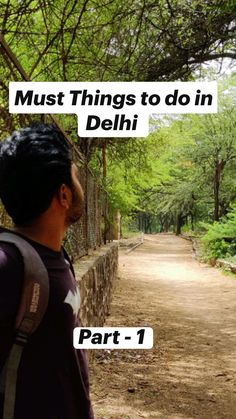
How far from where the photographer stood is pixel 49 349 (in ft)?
4.34

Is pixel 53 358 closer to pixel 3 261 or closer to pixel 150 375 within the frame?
pixel 3 261

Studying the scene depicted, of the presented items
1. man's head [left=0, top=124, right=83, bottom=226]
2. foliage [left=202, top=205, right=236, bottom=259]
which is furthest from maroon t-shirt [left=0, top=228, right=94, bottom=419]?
foliage [left=202, top=205, right=236, bottom=259]

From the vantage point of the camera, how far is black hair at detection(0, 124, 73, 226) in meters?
1.34

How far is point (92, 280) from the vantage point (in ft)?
20.9

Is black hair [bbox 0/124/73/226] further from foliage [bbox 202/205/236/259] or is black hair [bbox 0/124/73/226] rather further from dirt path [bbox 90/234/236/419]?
foliage [bbox 202/205/236/259]

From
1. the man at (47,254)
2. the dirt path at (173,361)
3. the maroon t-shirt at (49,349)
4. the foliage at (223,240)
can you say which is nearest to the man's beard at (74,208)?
the man at (47,254)

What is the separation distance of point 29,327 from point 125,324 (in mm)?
7406

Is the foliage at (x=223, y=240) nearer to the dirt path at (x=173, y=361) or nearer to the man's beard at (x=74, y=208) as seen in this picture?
the dirt path at (x=173, y=361)

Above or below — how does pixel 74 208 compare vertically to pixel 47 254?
above

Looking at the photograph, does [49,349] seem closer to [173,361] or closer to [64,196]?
[64,196]

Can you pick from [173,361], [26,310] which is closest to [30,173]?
[26,310]

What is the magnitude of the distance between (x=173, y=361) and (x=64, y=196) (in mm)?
5504

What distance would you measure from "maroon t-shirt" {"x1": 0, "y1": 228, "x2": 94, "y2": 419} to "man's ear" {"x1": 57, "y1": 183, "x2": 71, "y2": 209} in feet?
0.41

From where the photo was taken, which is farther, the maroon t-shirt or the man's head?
the man's head
